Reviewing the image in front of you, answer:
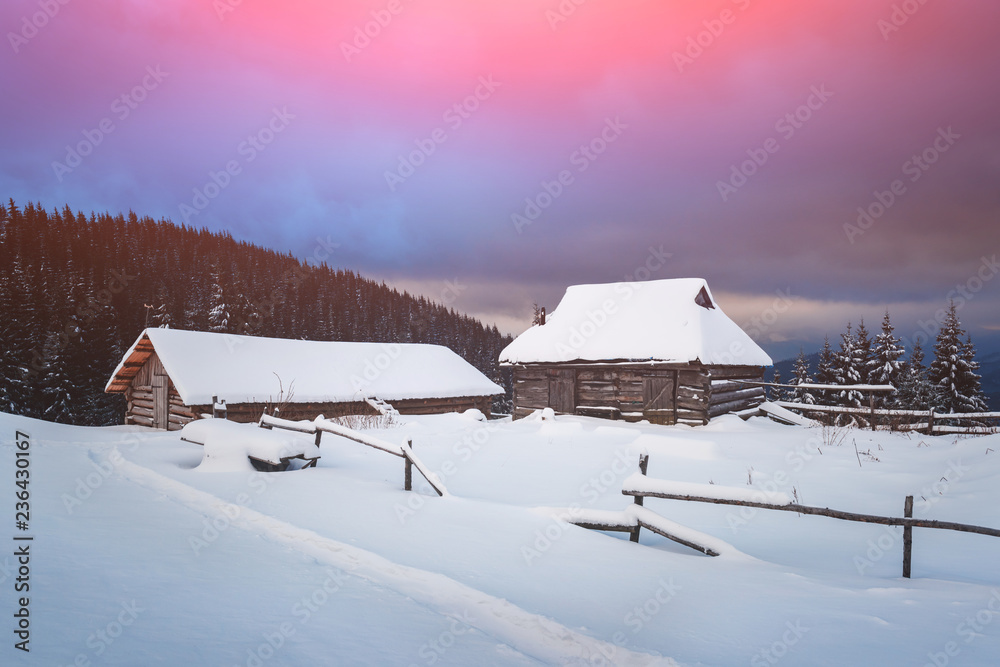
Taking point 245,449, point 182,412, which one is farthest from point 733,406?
point 182,412

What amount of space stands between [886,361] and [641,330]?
2777cm

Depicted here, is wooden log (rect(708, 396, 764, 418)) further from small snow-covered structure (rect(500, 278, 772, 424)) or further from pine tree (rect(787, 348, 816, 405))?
pine tree (rect(787, 348, 816, 405))

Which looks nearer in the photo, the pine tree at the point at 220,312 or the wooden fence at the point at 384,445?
the wooden fence at the point at 384,445

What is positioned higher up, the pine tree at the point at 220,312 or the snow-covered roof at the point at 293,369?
the pine tree at the point at 220,312

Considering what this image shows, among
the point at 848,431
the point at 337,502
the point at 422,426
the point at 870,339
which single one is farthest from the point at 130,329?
the point at 870,339

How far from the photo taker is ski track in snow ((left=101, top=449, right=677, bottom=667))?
3498 millimetres

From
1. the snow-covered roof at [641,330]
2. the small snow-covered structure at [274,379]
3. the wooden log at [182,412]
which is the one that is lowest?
the wooden log at [182,412]

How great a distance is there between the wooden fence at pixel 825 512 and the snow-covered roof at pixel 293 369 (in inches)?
756

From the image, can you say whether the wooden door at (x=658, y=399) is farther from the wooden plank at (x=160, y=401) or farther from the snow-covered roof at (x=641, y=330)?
the wooden plank at (x=160, y=401)

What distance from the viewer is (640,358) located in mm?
18828

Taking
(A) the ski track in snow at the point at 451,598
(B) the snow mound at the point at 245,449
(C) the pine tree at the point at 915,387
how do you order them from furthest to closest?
(C) the pine tree at the point at 915,387 < (B) the snow mound at the point at 245,449 < (A) the ski track in snow at the point at 451,598

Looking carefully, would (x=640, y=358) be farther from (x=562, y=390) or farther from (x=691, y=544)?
(x=691, y=544)

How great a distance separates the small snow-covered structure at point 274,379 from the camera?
69.8 feet

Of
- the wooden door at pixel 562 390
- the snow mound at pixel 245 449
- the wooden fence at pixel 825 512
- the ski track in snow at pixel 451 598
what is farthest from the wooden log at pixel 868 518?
the wooden door at pixel 562 390
